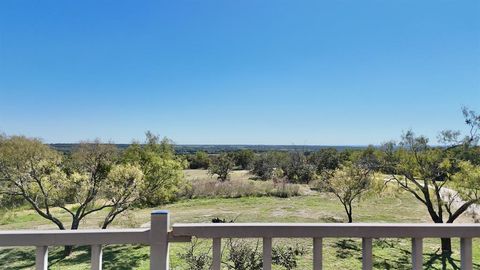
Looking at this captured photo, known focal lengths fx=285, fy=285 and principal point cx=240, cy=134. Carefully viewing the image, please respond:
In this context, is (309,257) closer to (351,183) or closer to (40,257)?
(351,183)

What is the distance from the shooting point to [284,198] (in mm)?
13508

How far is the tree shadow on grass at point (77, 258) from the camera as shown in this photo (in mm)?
6566

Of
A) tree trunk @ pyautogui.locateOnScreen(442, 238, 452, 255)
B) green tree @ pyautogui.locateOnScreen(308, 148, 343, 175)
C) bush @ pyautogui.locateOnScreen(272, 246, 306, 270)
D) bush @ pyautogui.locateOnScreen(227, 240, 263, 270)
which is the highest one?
green tree @ pyautogui.locateOnScreen(308, 148, 343, 175)

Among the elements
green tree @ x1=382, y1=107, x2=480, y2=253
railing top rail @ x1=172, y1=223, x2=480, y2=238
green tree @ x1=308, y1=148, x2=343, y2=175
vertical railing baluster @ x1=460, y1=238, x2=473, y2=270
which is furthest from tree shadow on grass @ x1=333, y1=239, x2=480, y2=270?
green tree @ x1=308, y1=148, x2=343, y2=175

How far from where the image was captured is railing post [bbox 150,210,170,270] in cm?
110

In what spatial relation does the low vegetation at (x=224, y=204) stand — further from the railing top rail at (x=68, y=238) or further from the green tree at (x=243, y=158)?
the green tree at (x=243, y=158)

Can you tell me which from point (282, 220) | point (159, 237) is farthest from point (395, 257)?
point (159, 237)

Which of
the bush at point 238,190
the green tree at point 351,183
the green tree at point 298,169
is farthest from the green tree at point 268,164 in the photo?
the green tree at point 351,183

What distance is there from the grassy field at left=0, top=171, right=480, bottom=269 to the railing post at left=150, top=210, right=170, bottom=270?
16.5 feet

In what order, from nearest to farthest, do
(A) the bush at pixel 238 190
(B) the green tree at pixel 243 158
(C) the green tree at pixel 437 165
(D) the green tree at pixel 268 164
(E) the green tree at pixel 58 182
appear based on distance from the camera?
(C) the green tree at pixel 437 165, (E) the green tree at pixel 58 182, (A) the bush at pixel 238 190, (D) the green tree at pixel 268 164, (B) the green tree at pixel 243 158

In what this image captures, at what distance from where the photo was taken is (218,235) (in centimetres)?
112

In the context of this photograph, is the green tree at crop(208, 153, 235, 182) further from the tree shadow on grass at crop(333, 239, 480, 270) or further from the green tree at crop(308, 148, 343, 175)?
the tree shadow on grass at crop(333, 239, 480, 270)

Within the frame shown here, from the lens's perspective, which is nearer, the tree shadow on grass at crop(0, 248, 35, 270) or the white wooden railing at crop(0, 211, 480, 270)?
the white wooden railing at crop(0, 211, 480, 270)

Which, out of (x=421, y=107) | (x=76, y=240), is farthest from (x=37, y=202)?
(x=421, y=107)
